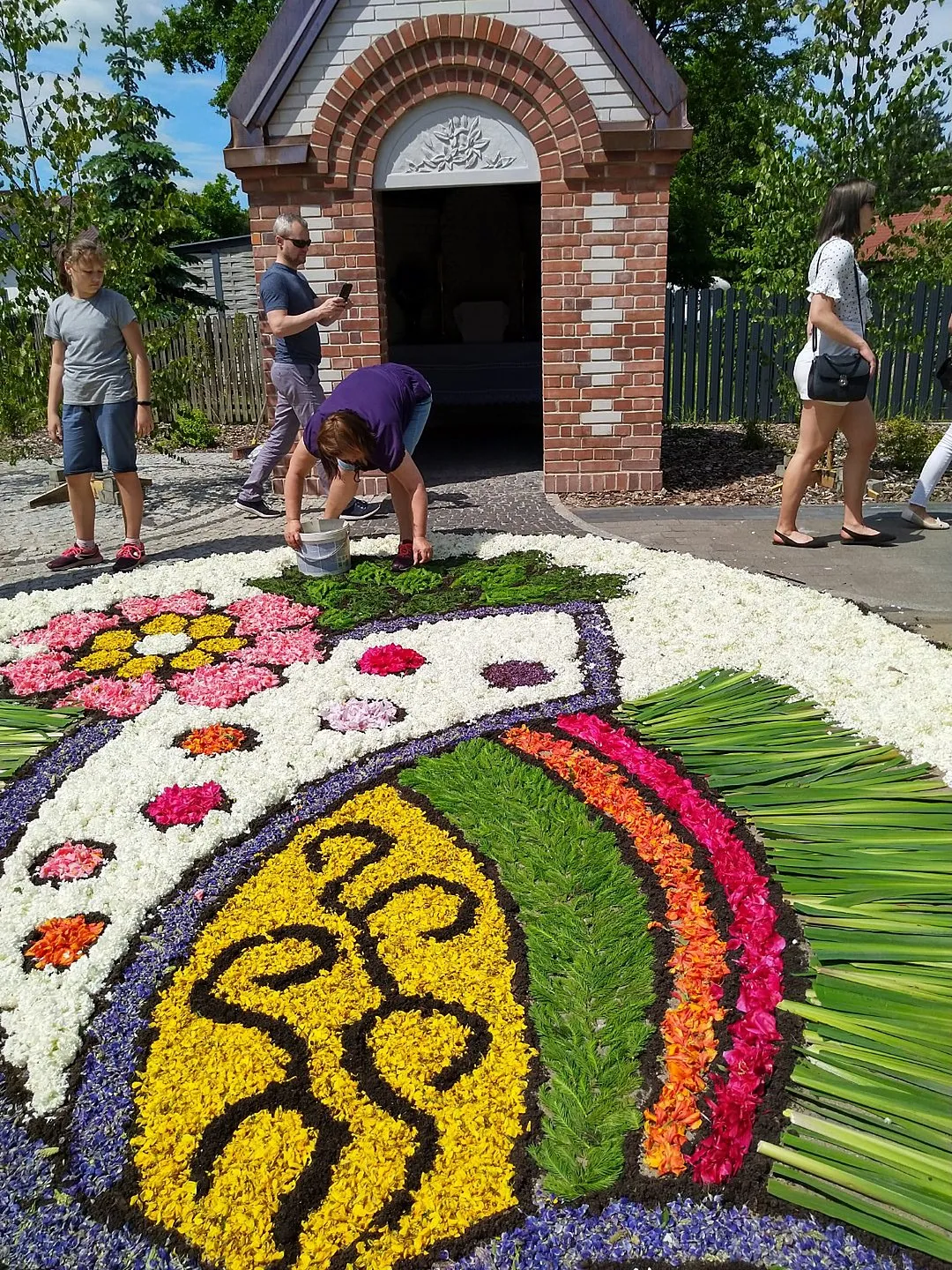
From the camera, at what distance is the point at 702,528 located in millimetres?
6992

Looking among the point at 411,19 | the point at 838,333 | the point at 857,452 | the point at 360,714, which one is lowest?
the point at 360,714

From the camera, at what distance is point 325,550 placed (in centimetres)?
571

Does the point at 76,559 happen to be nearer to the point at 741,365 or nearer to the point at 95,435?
the point at 95,435

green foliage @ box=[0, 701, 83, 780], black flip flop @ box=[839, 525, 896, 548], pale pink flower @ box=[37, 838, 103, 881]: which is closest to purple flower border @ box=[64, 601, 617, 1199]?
pale pink flower @ box=[37, 838, 103, 881]

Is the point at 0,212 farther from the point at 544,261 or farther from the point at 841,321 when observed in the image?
the point at 841,321

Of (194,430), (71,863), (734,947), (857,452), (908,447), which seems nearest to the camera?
(734,947)

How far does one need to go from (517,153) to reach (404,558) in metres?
4.04

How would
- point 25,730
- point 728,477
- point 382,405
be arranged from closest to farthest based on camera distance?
point 25,730
point 382,405
point 728,477

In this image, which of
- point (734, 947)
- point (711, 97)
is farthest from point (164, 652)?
point (711, 97)

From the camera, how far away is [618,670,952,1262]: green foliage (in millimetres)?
1880

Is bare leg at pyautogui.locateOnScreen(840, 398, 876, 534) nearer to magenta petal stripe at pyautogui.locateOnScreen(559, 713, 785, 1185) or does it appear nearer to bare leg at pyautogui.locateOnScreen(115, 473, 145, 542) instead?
magenta petal stripe at pyautogui.locateOnScreen(559, 713, 785, 1185)

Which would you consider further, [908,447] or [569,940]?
[908,447]

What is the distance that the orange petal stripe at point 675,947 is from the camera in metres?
2.04

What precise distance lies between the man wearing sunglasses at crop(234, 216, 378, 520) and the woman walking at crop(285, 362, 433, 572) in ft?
2.74
